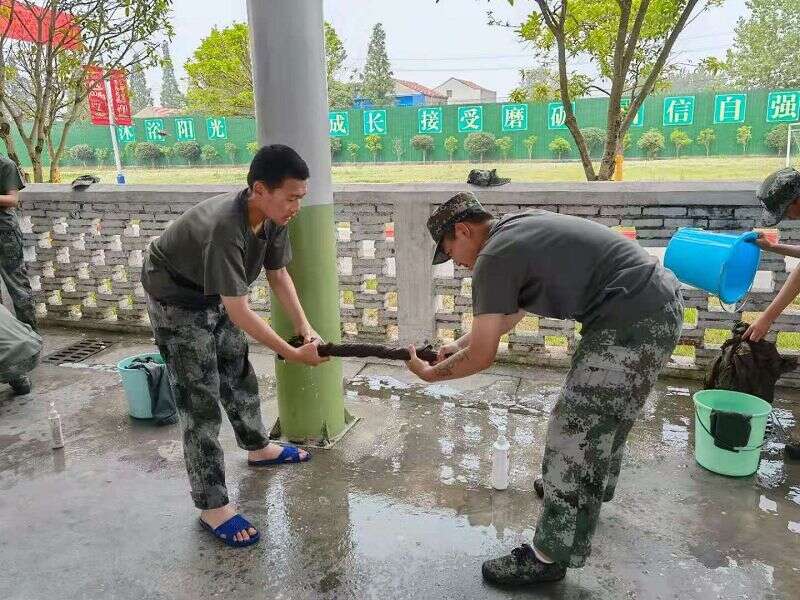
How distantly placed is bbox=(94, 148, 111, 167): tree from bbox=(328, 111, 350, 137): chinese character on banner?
12.3 m

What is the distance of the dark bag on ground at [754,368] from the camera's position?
3.50m

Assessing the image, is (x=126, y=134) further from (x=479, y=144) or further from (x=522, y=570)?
(x=522, y=570)

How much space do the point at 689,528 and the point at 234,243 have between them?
247 centimetres

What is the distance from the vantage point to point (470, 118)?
69.5 ft

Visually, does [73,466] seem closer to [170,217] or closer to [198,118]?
[170,217]

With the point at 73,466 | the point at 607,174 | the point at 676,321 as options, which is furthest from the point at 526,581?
the point at 607,174

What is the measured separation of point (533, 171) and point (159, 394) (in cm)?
1769

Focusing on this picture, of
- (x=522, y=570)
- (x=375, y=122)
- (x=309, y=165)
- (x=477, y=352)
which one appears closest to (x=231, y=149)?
(x=375, y=122)

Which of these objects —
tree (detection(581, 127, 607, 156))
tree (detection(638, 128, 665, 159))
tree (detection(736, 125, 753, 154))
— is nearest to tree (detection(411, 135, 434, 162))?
tree (detection(581, 127, 607, 156))

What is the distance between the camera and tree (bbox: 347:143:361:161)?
23.1 meters

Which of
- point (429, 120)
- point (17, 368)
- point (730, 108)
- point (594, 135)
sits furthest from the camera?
point (429, 120)

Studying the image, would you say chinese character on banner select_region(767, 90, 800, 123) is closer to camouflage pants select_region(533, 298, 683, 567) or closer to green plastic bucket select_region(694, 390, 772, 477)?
green plastic bucket select_region(694, 390, 772, 477)

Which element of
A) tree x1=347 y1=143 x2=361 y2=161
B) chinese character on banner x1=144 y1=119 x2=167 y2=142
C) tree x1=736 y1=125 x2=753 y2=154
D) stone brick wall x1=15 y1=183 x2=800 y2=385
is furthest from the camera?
chinese character on banner x1=144 y1=119 x2=167 y2=142

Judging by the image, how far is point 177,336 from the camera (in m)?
2.80
